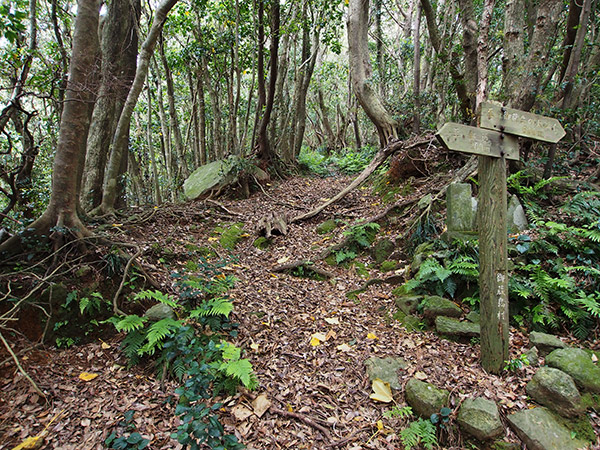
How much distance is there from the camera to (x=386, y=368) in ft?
11.8

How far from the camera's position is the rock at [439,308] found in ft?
13.5

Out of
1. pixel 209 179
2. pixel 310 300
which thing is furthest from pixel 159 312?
pixel 209 179

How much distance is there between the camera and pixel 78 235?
3902 mm

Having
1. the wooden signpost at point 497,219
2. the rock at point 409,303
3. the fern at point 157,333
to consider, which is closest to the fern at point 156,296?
the fern at point 157,333

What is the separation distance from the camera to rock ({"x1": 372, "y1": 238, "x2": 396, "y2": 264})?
5.94 meters

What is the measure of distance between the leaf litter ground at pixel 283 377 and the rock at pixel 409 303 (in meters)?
0.19

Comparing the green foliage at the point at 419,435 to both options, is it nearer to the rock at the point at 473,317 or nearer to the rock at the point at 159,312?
the rock at the point at 473,317

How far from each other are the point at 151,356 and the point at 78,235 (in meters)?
1.75

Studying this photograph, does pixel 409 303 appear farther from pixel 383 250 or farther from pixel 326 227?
pixel 326 227

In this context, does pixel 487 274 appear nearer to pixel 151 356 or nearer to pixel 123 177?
pixel 151 356

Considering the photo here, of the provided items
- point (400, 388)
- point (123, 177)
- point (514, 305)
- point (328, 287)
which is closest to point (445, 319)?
point (514, 305)

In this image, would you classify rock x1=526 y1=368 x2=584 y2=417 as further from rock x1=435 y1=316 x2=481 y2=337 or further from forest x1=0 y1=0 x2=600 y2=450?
rock x1=435 y1=316 x2=481 y2=337

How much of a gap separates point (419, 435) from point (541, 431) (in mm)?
1028

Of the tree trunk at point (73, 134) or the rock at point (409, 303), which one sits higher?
the tree trunk at point (73, 134)
